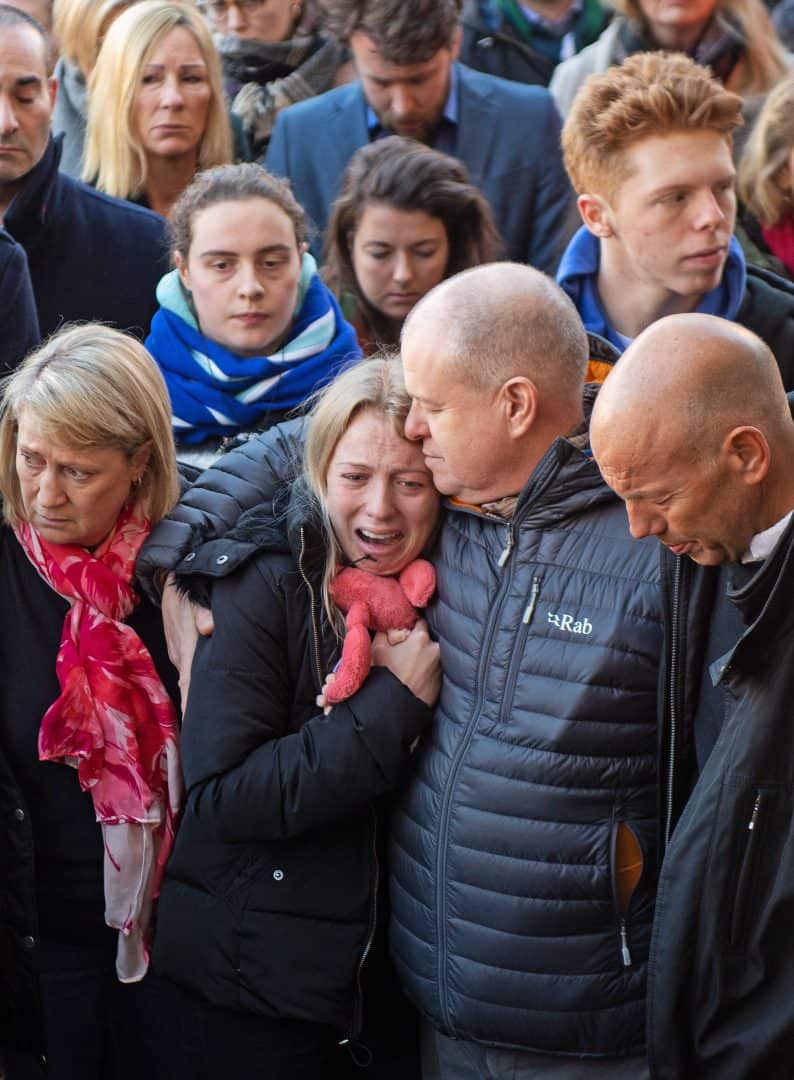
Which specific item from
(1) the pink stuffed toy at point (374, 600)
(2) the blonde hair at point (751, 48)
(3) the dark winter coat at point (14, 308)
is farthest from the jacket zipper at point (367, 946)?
(2) the blonde hair at point (751, 48)

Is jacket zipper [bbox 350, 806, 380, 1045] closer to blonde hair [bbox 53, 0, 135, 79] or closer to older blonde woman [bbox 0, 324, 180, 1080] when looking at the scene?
older blonde woman [bbox 0, 324, 180, 1080]

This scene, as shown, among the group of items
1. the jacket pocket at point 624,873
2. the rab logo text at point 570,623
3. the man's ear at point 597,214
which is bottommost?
the jacket pocket at point 624,873

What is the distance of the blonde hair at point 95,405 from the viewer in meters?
3.03

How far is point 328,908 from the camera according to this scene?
2980 millimetres

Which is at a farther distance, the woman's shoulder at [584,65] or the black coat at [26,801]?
the woman's shoulder at [584,65]

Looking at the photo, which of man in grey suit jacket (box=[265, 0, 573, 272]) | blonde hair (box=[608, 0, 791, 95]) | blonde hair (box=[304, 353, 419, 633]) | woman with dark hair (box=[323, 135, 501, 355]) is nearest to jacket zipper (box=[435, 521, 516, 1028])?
blonde hair (box=[304, 353, 419, 633])

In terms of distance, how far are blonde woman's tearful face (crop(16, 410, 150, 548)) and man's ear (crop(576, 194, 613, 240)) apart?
1305 millimetres

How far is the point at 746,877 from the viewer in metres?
2.48

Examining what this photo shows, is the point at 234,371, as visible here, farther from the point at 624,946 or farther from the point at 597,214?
the point at 624,946

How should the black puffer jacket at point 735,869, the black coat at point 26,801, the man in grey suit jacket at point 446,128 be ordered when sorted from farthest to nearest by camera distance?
1. the man in grey suit jacket at point 446,128
2. the black coat at point 26,801
3. the black puffer jacket at point 735,869

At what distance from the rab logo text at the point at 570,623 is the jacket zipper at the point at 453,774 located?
0.10 meters

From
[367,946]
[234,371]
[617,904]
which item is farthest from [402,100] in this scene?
[617,904]

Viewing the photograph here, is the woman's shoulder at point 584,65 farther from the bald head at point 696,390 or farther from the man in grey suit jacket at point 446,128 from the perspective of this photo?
the bald head at point 696,390

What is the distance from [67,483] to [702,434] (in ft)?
4.05
